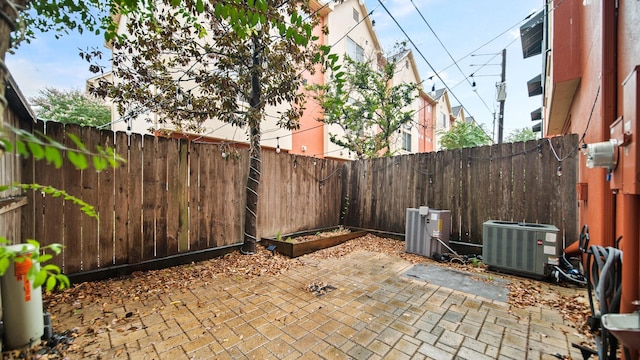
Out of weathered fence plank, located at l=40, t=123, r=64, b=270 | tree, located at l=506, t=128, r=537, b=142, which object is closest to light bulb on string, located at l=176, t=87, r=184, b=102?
weathered fence plank, located at l=40, t=123, r=64, b=270

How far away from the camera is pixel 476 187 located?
474cm

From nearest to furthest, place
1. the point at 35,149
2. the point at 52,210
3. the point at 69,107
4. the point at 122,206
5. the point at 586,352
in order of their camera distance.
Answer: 1. the point at 35,149
2. the point at 586,352
3. the point at 52,210
4. the point at 122,206
5. the point at 69,107

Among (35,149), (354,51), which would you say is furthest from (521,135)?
(35,149)

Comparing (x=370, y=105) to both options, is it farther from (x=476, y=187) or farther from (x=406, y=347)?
(x=406, y=347)

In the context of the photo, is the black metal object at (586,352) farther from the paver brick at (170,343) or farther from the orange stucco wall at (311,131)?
the orange stucco wall at (311,131)

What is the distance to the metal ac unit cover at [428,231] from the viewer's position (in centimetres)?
454

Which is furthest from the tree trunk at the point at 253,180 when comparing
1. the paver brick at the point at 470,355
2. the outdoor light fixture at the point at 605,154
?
the outdoor light fixture at the point at 605,154

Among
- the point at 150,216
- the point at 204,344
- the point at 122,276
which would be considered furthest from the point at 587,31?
the point at 122,276

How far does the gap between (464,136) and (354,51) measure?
8.28 m

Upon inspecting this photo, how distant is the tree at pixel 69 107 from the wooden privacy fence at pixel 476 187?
639 inches

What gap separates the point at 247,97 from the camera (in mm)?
4340

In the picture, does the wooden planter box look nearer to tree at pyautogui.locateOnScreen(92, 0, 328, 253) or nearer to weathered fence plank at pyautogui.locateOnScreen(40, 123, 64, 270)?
tree at pyautogui.locateOnScreen(92, 0, 328, 253)

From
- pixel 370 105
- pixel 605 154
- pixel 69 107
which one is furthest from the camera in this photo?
pixel 69 107

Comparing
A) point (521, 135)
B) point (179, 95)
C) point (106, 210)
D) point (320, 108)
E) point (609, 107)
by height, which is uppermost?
point (521, 135)
